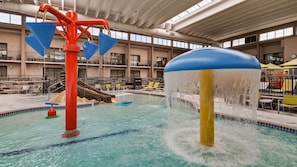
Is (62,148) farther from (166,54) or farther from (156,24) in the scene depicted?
(166,54)

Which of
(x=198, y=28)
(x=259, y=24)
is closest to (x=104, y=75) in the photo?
(x=198, y=28)

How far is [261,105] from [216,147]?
4241mm

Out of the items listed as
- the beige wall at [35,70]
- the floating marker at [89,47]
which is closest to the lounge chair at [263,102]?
the floating marker at [89,47]

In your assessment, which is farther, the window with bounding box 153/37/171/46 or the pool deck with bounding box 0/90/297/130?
the window with bounding box 153/37/171/46

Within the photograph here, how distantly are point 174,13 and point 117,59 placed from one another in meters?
8.32

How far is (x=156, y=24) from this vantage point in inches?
654

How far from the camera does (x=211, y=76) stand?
2.57m

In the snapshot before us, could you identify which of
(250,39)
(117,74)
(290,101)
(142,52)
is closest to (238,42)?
(250,39)

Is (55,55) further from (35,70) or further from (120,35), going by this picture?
(120,35)

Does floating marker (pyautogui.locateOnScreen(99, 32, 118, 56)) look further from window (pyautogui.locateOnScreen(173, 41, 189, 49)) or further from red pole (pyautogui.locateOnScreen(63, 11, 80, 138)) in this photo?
window (pyautogui.locateOnScreen(173, 41, 189, 49))

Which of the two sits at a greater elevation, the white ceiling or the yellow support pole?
the white ceiling

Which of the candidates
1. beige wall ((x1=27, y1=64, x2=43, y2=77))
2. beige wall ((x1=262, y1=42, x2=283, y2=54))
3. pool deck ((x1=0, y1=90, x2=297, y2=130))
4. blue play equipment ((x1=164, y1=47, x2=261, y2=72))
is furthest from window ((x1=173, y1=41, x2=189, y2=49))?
blue play equipment ((x1=164, y1=47, x2=261, y2=72))

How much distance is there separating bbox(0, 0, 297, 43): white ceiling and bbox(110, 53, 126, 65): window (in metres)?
3.58

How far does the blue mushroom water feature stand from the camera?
→ 6.53 ft
